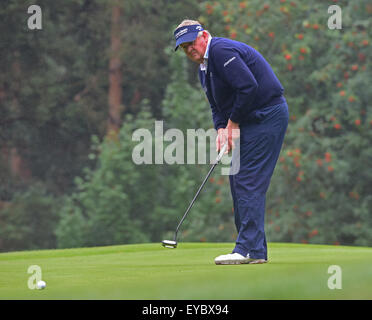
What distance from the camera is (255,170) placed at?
557 centimetres

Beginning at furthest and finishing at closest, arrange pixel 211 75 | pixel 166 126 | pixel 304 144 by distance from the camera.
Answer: pixel 166 126 < pixel 304 144 < pixel 211 75

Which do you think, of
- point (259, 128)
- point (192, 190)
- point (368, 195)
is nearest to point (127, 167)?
point (192, 190)

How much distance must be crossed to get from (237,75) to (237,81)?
4 cm

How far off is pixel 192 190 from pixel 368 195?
482cm

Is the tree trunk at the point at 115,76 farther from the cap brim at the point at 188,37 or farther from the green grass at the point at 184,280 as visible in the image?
the cap brim at the point at 188,37

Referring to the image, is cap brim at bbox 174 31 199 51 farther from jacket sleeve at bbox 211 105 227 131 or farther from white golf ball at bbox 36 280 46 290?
white golf ball at bbox 36 280 46 290

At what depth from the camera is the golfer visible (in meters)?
5.42

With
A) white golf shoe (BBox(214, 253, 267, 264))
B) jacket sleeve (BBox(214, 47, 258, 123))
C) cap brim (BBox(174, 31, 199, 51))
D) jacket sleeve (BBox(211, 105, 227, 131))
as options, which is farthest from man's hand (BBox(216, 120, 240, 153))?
white golf shoe (BBox(214, 253, 267, 264))

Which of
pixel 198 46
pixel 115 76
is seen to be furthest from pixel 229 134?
pixel 115 76

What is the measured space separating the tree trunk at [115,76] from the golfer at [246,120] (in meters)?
17.7

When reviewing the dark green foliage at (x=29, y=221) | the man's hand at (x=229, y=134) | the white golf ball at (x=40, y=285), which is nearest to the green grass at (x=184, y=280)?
the white golf ball at (x=40, y=285)

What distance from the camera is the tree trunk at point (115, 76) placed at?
2348cm

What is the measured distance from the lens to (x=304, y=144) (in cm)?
1516

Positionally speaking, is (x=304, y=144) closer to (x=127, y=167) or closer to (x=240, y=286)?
(x=127, y=167)
